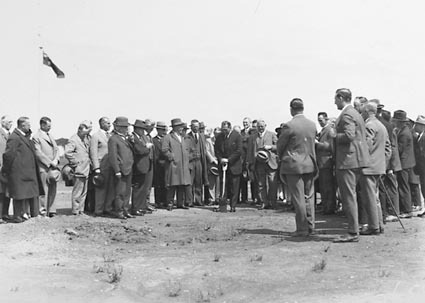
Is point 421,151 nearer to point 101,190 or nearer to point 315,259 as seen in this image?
point 315,259

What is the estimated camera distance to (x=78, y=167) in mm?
11859

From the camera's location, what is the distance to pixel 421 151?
11992 millimetres

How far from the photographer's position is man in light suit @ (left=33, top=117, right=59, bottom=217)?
36.8ft

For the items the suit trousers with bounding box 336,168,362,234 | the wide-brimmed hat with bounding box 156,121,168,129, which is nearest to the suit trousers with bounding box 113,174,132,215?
the wide-brimmed hat with bounding box 156,121,168,129

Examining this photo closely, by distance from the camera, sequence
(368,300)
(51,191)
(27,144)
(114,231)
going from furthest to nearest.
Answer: (51,191) < (27,144) < (114,231) < (368,300)

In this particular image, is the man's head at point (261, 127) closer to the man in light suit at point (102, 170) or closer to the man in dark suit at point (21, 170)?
the man in light suit at point (102, 170)

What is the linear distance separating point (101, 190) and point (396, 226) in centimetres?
616

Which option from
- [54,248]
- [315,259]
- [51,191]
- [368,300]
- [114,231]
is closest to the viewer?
[368,300]

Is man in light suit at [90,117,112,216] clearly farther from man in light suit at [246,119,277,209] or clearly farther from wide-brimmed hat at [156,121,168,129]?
man in light suit at [246,119,277,209]

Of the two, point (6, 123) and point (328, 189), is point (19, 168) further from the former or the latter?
point (328, 189)

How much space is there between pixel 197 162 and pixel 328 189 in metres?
3.91

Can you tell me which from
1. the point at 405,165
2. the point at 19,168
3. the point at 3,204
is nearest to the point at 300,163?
the point at 405,165

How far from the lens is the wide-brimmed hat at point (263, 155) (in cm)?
1375

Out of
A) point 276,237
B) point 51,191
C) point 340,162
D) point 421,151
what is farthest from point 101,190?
point 421,151
